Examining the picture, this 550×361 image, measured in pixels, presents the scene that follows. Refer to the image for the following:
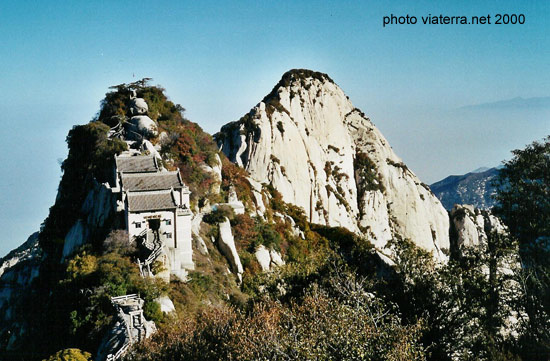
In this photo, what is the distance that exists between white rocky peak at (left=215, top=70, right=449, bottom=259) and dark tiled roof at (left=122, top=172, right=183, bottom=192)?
1431 inches

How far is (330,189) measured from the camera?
9162 centimetres

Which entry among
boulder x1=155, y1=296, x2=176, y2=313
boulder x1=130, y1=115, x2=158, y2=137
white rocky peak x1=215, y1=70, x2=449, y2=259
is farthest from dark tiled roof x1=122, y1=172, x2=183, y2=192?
white rocky peak x1=215, y1=70, x2=449, y2=259

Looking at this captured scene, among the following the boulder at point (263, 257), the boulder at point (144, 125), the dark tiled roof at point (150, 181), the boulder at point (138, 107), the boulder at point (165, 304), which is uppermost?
the boulder at point (138, 107)

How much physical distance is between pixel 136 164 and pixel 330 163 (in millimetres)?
58199

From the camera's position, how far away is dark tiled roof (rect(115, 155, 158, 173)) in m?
43.5

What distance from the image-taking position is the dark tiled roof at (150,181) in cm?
4063

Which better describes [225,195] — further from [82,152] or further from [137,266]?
[137,266]

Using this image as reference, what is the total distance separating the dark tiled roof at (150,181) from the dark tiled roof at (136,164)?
1.37 m

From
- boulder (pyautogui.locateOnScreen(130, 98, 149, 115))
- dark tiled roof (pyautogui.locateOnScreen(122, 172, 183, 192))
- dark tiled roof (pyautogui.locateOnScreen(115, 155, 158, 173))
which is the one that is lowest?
dark tiled roof (pyautogui.locateOnScreen(122, 172, 183, 192))

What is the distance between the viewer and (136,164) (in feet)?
145

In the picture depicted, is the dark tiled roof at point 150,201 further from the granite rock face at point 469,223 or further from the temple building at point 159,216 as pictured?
the granite rock face at point 469,223

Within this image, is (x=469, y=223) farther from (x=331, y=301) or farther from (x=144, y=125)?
(x=331, y=301)

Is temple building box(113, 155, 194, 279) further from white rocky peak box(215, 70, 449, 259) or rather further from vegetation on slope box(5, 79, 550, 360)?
white rocky peak box(215, 70, 449, 259)

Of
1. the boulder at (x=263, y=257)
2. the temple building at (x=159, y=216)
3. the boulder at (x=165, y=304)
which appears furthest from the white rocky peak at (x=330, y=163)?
the boulder at (x=165, y=304)
